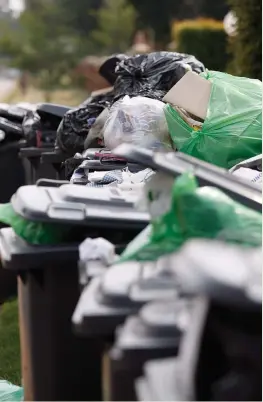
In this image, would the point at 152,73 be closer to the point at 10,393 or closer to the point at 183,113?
the point at 183,113

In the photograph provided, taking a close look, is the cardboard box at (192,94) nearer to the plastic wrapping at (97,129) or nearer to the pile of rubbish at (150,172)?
the pile of rubbish at (150,172)

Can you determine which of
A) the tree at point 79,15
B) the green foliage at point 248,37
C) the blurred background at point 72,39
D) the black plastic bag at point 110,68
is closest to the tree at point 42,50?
the blurred background at point 72,39

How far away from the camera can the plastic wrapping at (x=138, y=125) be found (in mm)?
4000

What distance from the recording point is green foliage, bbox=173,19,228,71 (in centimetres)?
1645

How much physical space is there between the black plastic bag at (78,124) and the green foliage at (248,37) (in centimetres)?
407

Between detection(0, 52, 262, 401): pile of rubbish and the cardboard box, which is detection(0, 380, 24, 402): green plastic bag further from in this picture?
the cardboard box

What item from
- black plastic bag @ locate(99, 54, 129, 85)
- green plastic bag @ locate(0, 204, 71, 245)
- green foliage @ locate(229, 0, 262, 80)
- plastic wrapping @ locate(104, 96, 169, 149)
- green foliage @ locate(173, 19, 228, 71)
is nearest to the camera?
green plastic bag @ locate(0, 204, 71, 245)

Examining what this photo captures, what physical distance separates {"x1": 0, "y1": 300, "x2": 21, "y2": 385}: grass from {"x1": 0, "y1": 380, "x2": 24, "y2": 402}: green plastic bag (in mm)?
248

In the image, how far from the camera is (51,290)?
242cm

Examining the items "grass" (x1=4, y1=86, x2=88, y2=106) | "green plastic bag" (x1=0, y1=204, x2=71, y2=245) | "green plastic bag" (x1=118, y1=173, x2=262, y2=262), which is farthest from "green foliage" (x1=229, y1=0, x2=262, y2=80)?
"grass" (x1=4, y1=86, x2=88, y2=106)

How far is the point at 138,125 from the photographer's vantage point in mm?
4004

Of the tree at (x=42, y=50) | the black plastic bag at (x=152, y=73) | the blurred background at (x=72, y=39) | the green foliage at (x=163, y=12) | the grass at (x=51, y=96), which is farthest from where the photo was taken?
the tree at (x=42, y=50)

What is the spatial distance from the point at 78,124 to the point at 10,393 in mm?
1866

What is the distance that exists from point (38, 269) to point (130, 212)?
0.33m
